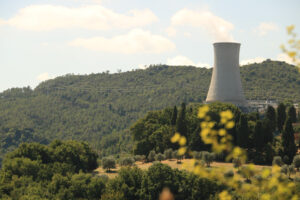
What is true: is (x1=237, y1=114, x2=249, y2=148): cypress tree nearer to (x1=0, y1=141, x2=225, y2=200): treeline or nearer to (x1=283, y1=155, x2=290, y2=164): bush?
(x1=283, y1=155, x2=290, y2=164): bush

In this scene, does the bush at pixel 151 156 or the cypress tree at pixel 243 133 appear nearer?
the cypress tree at pixel 243 133

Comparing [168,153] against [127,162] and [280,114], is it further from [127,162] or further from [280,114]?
[280,114]

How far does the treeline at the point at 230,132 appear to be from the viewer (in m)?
41.2

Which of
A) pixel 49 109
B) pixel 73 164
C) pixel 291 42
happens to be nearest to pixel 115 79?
pixel 49 109

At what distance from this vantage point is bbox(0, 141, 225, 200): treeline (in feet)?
108

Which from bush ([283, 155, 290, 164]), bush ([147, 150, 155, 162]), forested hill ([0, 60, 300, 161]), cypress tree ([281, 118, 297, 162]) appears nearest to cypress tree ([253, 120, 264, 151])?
cypress tree ([281, 118, 297, 162])

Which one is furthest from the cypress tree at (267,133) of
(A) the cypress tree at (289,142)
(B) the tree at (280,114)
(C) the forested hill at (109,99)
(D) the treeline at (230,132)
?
(C) the forested hill at (109,99)

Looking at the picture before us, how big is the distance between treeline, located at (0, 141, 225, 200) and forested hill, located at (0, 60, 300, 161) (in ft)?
164

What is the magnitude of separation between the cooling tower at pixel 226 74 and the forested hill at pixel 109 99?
103 feet

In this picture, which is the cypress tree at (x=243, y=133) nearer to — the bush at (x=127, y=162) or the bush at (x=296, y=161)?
the bush at (x=296, y=161)

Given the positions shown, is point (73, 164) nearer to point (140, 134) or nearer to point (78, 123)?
point (140, 134)

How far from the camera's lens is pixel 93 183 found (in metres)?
34.1

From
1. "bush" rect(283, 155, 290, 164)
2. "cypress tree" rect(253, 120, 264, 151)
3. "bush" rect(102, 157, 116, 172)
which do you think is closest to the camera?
"bush" rect(283, 155, 290, 164)

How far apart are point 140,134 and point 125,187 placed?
65.5 feet
